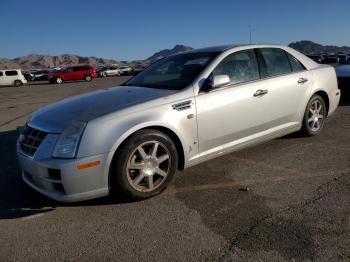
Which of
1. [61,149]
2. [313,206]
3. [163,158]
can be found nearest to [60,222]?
[61,149]

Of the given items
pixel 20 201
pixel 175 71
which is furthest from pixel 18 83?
pixel 20 201

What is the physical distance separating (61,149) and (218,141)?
176 centimetres

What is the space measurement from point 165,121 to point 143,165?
491mm

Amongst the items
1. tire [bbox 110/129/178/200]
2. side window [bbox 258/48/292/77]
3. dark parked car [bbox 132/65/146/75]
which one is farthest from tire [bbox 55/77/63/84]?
tire [bbox 110/129/178/200]

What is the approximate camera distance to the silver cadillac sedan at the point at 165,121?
11.5 ft

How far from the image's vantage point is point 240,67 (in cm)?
477

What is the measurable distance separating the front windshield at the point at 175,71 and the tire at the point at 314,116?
Result: 5.97 feet

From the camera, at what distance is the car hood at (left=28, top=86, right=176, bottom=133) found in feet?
12.1

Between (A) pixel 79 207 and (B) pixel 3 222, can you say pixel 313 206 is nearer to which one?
(A) pixel 79 207

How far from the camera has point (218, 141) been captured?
436 cm

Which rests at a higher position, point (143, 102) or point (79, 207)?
point (143, 102)

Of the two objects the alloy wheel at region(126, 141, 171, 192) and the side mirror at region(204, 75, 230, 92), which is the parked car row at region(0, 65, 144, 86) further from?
the alloy wheel at region(126, 141, 171, 192)

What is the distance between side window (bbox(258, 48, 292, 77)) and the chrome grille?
2.85 metres

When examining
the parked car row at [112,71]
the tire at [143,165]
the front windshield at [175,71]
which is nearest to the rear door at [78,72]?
the parked car row at [112,71]
